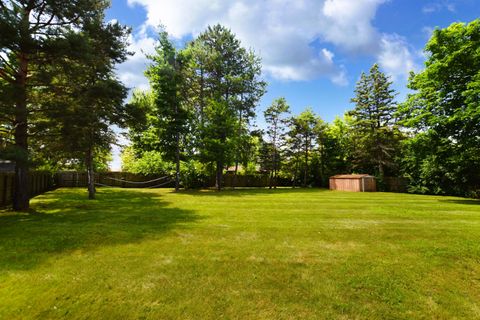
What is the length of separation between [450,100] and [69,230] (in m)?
19.6

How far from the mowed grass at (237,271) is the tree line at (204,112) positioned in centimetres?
481

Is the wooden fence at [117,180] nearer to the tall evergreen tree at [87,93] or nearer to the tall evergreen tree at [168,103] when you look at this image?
the tall evergreen tree at [168,103]

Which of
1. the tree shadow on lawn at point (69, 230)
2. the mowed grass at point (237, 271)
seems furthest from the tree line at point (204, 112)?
the mowed grass at point (237, 271)

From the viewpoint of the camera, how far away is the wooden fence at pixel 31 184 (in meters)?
10.6

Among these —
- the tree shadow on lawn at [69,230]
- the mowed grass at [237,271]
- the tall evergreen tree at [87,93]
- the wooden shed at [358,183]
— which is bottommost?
the mowed grass at [237,271]

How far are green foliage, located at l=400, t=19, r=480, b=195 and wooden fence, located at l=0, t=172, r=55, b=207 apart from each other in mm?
20806

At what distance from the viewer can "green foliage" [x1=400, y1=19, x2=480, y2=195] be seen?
47.2 ft

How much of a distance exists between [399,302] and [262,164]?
27491 mm

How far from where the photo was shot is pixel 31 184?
46.9ft

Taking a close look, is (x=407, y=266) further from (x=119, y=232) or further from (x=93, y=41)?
(x=93, y=41)

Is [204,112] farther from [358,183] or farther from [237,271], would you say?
[237,271]

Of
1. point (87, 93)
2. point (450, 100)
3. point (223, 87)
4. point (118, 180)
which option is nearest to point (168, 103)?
point (223, 87)

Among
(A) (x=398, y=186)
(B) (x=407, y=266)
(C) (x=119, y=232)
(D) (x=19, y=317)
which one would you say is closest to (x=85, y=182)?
(C) (x=119, y=232)

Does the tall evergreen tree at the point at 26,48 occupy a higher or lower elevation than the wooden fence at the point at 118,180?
higher
